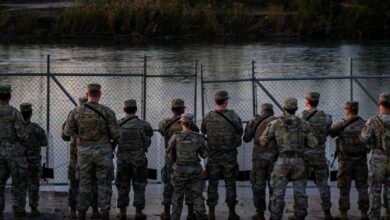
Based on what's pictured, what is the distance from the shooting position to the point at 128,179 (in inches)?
452

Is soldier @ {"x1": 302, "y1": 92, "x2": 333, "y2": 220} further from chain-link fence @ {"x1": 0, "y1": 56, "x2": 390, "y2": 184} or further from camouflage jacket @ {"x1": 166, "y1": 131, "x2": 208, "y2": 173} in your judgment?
chain-link fence @ {"x1": 0, "y1": 56, "x2": 390, "y2": 184}

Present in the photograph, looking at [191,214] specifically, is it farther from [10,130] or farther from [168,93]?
[168,93]

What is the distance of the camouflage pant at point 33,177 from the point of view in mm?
11438

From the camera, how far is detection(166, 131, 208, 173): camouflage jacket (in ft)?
35.1

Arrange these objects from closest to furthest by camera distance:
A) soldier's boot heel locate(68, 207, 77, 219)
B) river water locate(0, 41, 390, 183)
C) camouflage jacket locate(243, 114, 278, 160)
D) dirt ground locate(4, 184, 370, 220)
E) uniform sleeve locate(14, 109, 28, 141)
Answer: uniform sleeve locate(14, 109, 28, 141), camouflage jacket locate(243, 114, 278, 160), soldier's boot heel locate(68, 207, 77, 219), dirt ground locate(4, 184, 370, 220), river water locate(0, 41, 390, 183)

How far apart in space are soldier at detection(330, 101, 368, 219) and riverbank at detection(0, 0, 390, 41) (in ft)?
163

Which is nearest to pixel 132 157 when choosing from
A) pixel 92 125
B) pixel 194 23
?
pixel 92 125

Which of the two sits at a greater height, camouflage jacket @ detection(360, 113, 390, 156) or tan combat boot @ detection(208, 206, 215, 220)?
camouflage jacket @ detection(360, 113, 390, 156)

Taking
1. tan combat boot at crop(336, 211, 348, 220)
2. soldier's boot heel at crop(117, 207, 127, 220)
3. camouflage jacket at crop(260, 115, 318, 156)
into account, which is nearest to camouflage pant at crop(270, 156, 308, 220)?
camouflage jacket at crop(260, 115, 318, 156)

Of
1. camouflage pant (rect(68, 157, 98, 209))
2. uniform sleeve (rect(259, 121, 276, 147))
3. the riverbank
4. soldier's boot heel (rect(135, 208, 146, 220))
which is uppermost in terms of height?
the riverbank

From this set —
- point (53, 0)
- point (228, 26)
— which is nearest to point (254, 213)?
point (228, 26)

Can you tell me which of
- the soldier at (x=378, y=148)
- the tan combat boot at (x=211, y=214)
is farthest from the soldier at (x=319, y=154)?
the tan combat boot at (x=211, y=214)

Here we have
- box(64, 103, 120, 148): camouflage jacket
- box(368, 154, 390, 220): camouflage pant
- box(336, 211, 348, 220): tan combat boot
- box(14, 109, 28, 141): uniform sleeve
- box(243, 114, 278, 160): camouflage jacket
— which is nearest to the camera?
box(368, 154, 390, 220): camouflage pant

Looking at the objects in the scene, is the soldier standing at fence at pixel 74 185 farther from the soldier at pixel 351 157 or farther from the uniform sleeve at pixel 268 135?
the soldier at pixel 351 157
